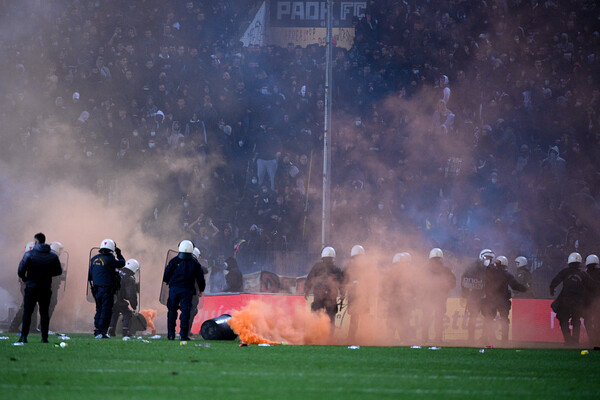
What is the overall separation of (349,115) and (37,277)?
1495 cm

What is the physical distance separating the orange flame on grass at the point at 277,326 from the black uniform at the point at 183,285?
930mm

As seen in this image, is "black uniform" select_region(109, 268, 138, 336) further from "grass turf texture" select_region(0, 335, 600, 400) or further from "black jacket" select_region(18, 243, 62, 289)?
"grass turf texture" select_region(0, 335, 600, 400)

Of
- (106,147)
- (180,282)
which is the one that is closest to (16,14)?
(106,147)

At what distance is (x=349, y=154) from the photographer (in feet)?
85.6

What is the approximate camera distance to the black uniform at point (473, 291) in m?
18.1

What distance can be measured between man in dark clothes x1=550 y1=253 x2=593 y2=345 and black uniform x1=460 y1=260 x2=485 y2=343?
1.48m

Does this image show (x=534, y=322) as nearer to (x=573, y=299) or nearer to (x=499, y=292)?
(x=573, y=299)

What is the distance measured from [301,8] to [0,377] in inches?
952

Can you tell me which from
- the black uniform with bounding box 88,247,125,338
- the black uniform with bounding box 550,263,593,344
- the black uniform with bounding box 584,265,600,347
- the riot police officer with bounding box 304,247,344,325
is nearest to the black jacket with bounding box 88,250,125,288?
the black uniform with bounding box 88,247,125,338

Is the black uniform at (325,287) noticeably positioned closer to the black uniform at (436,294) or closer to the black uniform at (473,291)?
Result: the black uniform at (436,294)

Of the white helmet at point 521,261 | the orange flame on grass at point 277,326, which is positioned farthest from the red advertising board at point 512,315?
the orange flame on grass at point 277,326

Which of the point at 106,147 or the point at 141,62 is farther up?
the point at 141,62

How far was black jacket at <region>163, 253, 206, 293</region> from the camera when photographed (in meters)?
15.4

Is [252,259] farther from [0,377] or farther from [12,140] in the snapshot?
[0,377]
